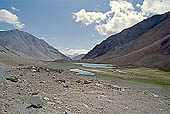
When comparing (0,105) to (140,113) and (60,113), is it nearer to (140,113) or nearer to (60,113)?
(60,113)

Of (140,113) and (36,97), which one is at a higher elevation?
(36,97)

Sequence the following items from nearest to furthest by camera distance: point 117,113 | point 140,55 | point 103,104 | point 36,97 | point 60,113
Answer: point 60,113 < point 36,97 < point 117,113 < point 103,104 < point 140,55

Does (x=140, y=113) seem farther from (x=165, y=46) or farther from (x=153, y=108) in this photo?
(x=165, y=46)

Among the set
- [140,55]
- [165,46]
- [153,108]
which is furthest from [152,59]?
[153,108]

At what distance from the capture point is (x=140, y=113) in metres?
17.0

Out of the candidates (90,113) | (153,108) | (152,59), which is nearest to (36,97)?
(90,113)

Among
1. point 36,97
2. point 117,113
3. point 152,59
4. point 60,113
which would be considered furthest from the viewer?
point 152,59

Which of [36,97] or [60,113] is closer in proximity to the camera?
[60,113]

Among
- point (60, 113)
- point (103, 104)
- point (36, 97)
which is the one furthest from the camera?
point (103, 104)

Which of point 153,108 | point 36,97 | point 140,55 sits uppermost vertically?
point 140,55

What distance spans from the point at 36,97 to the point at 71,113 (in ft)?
9.54

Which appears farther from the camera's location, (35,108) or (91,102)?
(91,102)

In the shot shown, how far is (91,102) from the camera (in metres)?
18.7

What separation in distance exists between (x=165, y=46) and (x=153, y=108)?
13893 cm
